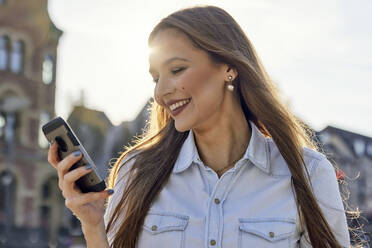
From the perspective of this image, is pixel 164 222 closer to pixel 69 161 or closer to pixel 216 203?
pixel 216 203

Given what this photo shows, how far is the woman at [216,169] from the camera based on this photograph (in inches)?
127

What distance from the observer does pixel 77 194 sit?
10.0 feet

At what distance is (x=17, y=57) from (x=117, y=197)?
97.2 ft

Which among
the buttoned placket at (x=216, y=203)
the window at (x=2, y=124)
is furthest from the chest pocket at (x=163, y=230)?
the window at (x=2, y=124)

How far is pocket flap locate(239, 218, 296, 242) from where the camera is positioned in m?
3.20

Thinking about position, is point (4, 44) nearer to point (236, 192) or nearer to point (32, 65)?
point (32, 65)

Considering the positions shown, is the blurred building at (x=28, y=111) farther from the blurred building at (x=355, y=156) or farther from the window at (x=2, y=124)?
the blurred building at (x=355, y=156)

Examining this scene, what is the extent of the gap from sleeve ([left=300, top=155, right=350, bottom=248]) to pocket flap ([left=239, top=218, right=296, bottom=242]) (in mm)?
123

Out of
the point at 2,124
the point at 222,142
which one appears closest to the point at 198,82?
the point at 222,142

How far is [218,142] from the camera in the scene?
11.4 feet

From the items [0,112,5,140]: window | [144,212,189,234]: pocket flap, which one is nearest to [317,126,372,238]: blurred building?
[0,112,5,140]: window

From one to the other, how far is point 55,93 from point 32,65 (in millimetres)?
1940

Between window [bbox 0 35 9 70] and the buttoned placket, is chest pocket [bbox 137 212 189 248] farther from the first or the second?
window [bbox 0 35 9 70]

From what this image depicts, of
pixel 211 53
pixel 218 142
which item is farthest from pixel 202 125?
pixel 211 53
